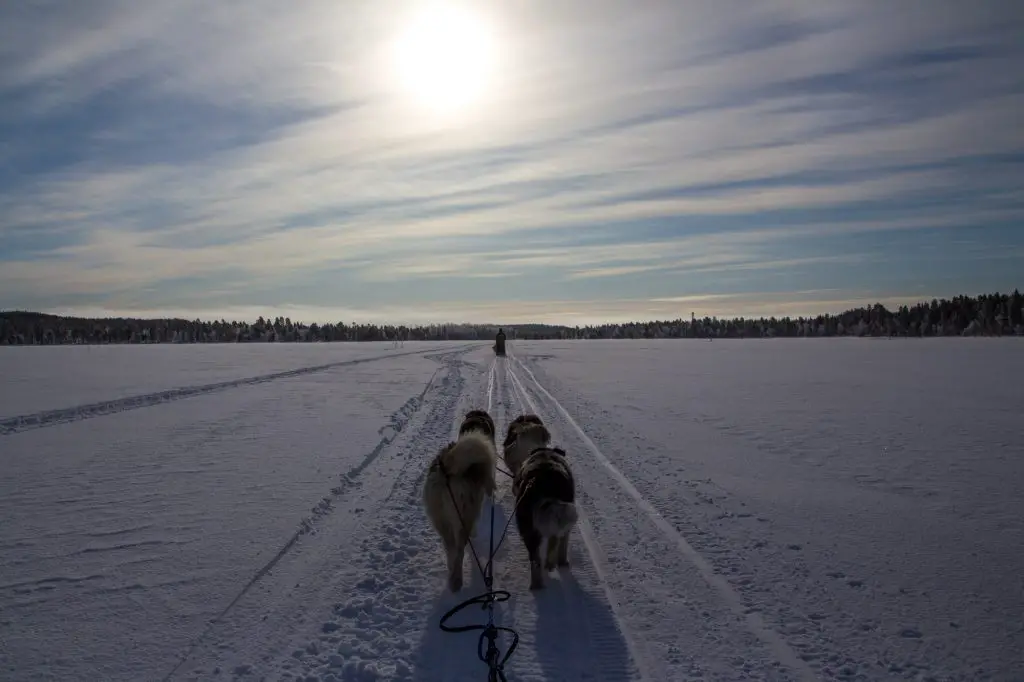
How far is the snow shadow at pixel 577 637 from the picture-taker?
3.80 m

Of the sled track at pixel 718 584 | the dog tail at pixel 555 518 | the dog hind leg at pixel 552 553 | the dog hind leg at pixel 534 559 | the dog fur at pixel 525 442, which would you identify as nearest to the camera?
the sled track at pixel 718 584

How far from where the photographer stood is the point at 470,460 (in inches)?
192

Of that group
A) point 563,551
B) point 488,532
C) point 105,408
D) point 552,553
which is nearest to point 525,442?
point 488,532

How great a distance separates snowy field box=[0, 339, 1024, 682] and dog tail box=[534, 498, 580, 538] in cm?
55

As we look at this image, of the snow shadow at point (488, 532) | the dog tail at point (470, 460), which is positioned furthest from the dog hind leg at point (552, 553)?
the dog tail at point (470, 460)

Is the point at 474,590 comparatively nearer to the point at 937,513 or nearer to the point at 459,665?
the point at 459,665

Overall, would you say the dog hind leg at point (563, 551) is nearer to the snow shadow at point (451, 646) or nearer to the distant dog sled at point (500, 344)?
the snow shadow at point (451, 646)

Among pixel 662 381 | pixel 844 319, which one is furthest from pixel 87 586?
pixel 844 319

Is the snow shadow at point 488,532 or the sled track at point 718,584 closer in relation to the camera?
the sled track at point 718,584

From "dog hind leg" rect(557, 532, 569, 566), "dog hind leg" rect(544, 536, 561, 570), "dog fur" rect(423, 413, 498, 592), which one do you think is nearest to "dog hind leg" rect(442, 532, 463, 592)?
"dog fur" rect(423, 413, 498, 592)

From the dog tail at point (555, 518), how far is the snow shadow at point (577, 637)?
519 millimetres

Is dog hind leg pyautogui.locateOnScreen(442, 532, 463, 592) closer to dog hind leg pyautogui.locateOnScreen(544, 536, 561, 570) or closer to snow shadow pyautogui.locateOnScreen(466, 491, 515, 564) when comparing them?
snow shadow pyautogui.locateOnScreen(466, 491, 515, 564)

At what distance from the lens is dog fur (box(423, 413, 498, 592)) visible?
4883 mm

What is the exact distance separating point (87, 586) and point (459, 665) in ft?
11.7
